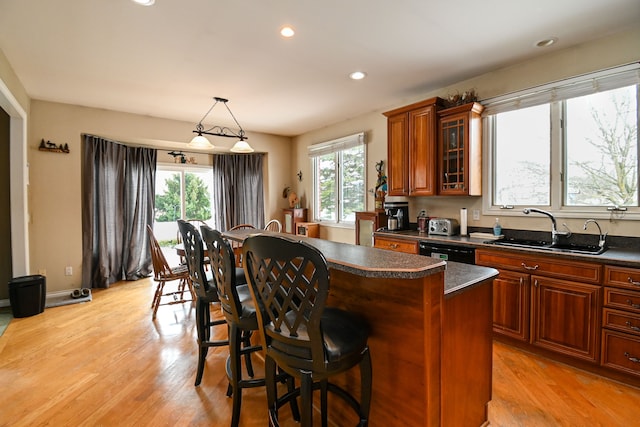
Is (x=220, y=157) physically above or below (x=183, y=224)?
above

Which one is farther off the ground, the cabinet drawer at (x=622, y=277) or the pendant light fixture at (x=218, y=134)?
the pendant light fixture at (x=218, y=134)

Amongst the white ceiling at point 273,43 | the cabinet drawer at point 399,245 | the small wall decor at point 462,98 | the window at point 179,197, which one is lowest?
the cabinet drawer at point 399,245

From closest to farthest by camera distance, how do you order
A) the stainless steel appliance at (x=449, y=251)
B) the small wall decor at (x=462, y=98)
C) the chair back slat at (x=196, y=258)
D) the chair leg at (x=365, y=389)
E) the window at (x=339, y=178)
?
the chair leg at (x=365, y=389)
the chair back slat at (x=196, y=258)
the stainless steel appliance at (x=449, y=251)
the small wall decor at (x=462, y=98)
the window at (x=339, y=178)

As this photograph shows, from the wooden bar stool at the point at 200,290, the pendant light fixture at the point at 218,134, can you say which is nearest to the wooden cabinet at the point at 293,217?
the pendant light fixture at the point at 218,134

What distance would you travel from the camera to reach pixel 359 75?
342 centimetres

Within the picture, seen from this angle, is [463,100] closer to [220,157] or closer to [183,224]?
[183,224]

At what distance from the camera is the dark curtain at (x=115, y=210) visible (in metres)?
4.62

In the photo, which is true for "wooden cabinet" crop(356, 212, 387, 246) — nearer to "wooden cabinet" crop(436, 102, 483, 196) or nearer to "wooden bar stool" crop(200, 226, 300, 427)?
"wooden cabinet" crop(436, 102, 483, 196)

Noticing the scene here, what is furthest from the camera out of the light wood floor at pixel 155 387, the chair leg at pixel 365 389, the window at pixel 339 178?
the window at pixel 339 178

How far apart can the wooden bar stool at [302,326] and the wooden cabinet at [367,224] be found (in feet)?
9.54

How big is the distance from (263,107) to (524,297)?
3885 millimetres

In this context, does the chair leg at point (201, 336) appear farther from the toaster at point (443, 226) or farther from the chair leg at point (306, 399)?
the toaster at point (443, 226)

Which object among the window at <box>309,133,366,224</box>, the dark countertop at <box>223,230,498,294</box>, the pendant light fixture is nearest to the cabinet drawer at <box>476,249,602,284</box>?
the dark countertop at <box>223,230,498,294</box>

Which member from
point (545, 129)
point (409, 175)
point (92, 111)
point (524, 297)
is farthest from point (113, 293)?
point (545, 129)
